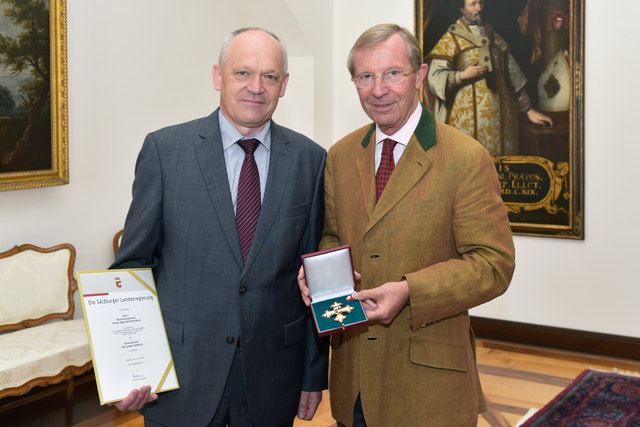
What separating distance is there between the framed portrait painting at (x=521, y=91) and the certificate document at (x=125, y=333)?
4327mm

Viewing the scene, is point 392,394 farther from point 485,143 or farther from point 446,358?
point 485,143

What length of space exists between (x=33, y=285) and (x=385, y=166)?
3.06 metres

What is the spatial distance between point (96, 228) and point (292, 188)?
9.85 ft

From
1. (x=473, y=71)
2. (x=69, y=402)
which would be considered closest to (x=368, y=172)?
(x=69, y=402)

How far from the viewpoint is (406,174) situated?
1991 mm

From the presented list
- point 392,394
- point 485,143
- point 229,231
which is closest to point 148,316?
point 229,231

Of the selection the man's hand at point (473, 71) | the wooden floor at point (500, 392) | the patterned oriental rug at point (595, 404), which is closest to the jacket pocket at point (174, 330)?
the wooden floor at point (500, 392)

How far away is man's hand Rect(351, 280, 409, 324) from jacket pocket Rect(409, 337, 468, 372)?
156mm

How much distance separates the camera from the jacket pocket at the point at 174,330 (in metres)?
2.01

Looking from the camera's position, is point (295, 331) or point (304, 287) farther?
point (295, 331)

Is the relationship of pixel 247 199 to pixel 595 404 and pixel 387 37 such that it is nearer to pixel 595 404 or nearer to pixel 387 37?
pixel 387 37

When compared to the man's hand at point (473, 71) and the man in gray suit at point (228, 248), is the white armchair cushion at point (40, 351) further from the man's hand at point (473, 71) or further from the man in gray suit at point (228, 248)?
the man's hand at point (473, 71)

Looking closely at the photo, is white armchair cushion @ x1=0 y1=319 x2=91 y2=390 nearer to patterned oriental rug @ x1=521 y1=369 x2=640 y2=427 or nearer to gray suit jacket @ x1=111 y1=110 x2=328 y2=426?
gray suit jacket @ x1=111 y1=110 x2=328 y2=426

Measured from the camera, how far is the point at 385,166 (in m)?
2.08
